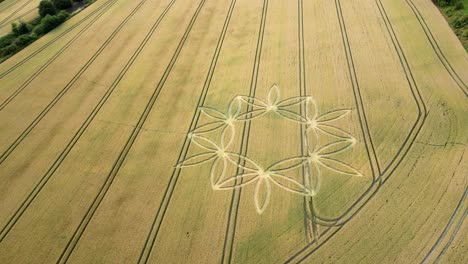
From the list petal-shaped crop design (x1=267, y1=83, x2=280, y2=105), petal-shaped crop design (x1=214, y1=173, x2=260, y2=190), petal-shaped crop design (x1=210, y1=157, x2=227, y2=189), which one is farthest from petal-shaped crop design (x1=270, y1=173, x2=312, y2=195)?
petal-shaped crop design (x1=267, y1=83, x2=280, y2=105)

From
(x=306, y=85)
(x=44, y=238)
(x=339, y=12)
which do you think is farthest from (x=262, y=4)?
(x=44, y=238)

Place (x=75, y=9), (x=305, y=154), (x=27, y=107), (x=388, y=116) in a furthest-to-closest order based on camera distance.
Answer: (x=75, y=9)
(x=27, y=107)
(x=388, y=116)
(x=305, y=154)

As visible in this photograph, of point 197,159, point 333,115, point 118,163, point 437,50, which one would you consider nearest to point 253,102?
point 333,115

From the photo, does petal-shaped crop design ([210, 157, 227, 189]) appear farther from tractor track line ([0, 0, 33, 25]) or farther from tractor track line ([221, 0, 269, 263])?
tractor track line ([0, 0, 33, 25])

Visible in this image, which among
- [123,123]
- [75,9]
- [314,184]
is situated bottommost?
[314,184]

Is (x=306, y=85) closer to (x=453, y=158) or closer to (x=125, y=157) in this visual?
(x=453, y=158)

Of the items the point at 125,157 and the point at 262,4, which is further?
the point at 262,4
